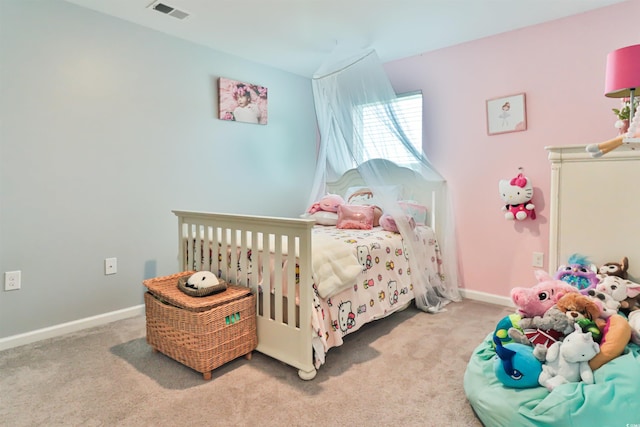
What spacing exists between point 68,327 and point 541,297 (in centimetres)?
290

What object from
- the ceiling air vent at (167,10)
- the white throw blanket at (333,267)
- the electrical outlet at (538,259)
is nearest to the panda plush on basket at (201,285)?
the white throw blanket at (333,267)

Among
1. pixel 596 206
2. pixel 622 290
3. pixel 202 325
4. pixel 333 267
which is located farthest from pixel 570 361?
pixel 202 325

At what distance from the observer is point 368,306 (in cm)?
244

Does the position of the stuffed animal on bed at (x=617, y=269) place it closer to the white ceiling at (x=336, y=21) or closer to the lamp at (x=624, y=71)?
the lamp at (x=624, y=71)

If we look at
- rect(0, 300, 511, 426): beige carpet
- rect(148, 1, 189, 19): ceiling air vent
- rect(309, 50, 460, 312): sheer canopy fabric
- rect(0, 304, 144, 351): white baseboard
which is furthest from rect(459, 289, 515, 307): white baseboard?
rect(148, 1, 189, 19): ceiling air vent

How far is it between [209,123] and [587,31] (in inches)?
117

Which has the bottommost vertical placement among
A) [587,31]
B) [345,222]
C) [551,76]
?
[345,222]

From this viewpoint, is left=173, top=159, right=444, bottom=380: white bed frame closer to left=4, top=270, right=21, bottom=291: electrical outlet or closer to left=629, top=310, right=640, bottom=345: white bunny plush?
left=4, top=270, right=21, bottom=291: electrical outlet

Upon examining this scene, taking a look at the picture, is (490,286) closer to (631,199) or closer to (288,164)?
(631,199)

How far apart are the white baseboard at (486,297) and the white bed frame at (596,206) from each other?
3.17 feet

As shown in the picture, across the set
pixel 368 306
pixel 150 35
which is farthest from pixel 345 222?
pixel 150 35

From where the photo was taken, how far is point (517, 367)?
1548 mm

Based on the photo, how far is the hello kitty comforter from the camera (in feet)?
6.81

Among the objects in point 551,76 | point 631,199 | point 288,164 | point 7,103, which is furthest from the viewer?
point 288,164
